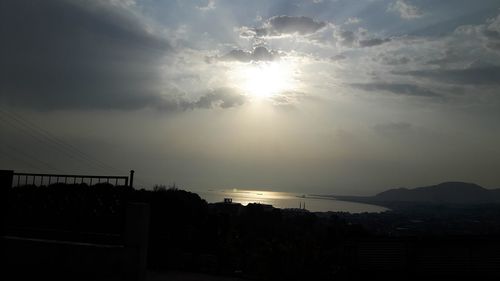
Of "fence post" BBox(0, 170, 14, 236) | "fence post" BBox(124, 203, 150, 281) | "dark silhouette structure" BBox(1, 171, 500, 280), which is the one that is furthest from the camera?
"fence post" BBox(0, 170, 14, 236)

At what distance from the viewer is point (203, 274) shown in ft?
42.2

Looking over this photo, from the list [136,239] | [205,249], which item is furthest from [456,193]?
[136,239]

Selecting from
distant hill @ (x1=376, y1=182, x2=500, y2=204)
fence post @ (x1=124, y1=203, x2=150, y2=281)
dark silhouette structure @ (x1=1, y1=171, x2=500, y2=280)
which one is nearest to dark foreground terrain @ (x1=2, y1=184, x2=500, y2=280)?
dark silhouette structure @ (x1=1, y1=171, x2=500, y2=280)

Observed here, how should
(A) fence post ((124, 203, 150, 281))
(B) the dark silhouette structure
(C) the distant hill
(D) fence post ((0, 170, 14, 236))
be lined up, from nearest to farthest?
(B) the dark silhouette structure < (A) fence post ((124, 203, 150, 281)) < (D) fence post ((0, 170, 14, 236)) < (C) the distant hill

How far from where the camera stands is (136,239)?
9047mm

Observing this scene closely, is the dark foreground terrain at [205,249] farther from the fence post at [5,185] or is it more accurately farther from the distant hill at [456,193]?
the distant hill at [456,193]

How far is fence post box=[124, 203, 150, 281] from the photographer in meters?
8.90

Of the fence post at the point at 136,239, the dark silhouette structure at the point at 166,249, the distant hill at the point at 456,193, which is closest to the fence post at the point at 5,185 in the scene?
the dark silhouette structure at the point at 166,249

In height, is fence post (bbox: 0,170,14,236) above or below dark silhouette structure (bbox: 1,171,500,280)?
above

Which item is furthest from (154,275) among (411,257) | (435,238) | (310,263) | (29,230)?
(435,238)

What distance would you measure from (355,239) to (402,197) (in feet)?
409

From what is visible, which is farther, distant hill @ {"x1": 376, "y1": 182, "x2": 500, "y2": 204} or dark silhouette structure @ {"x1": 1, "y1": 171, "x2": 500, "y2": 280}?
distant hill @ {"x1": 376, "y1": 182, "x2": 500, "y2": 204}

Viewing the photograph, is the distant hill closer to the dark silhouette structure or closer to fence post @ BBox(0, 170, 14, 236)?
the dark silhouette structure

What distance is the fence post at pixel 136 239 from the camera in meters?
8.90
